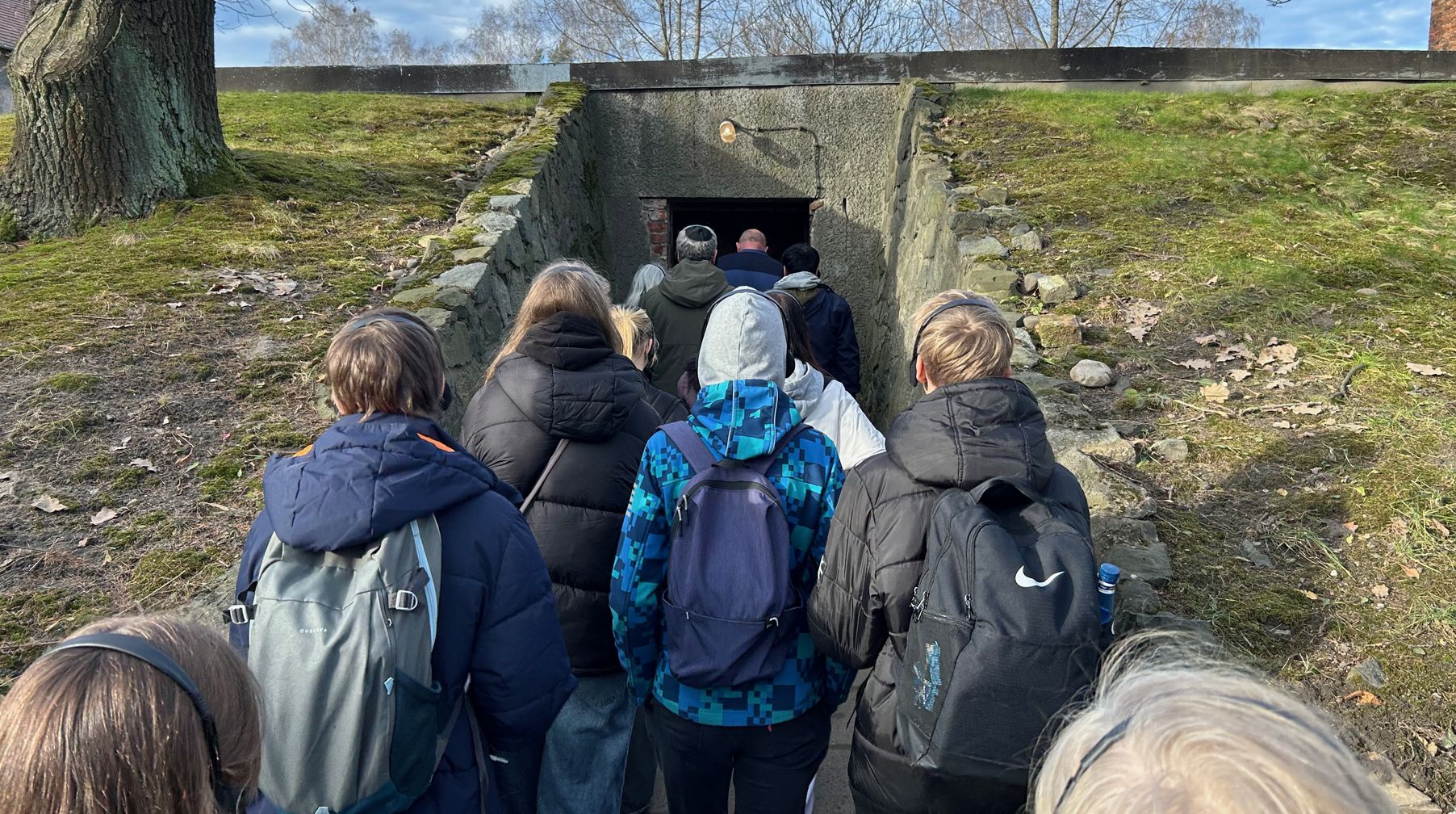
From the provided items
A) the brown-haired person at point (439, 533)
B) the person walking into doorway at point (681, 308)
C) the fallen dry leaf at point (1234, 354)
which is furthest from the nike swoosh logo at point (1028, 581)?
the fallen dry leaf at point (1234, 354)

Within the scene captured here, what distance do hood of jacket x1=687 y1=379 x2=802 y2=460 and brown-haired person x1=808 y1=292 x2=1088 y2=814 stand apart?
0.26 m

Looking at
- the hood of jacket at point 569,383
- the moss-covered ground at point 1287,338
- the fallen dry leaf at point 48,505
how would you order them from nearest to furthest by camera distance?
the hood of jacket at point 569,383 → the moss-covered ground at point 1287,338 → the fallen dry leaf at point 48,505

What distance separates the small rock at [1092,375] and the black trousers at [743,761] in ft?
9.59

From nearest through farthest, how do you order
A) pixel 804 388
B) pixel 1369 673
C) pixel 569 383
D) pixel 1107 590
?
pixel 1107 590
pixel 569 383
pixel 1369 673
pixel 804 388

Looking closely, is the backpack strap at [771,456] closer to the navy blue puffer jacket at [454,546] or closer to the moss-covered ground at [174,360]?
the navy blue puffer jacket at [454,546]

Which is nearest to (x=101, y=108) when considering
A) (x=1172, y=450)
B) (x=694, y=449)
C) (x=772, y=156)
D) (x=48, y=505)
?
(x=48, y=505)

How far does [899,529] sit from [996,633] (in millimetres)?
347

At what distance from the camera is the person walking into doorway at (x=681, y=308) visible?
4742 mm

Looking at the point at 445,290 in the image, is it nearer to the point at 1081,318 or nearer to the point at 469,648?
the point at 469,648

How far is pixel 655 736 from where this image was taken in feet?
8.14

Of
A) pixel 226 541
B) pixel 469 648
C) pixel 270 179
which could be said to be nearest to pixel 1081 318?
pixel 469 648

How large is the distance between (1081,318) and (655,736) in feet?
13.2

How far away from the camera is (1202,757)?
0.99 m

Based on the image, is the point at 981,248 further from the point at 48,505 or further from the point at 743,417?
the point at 48,505
